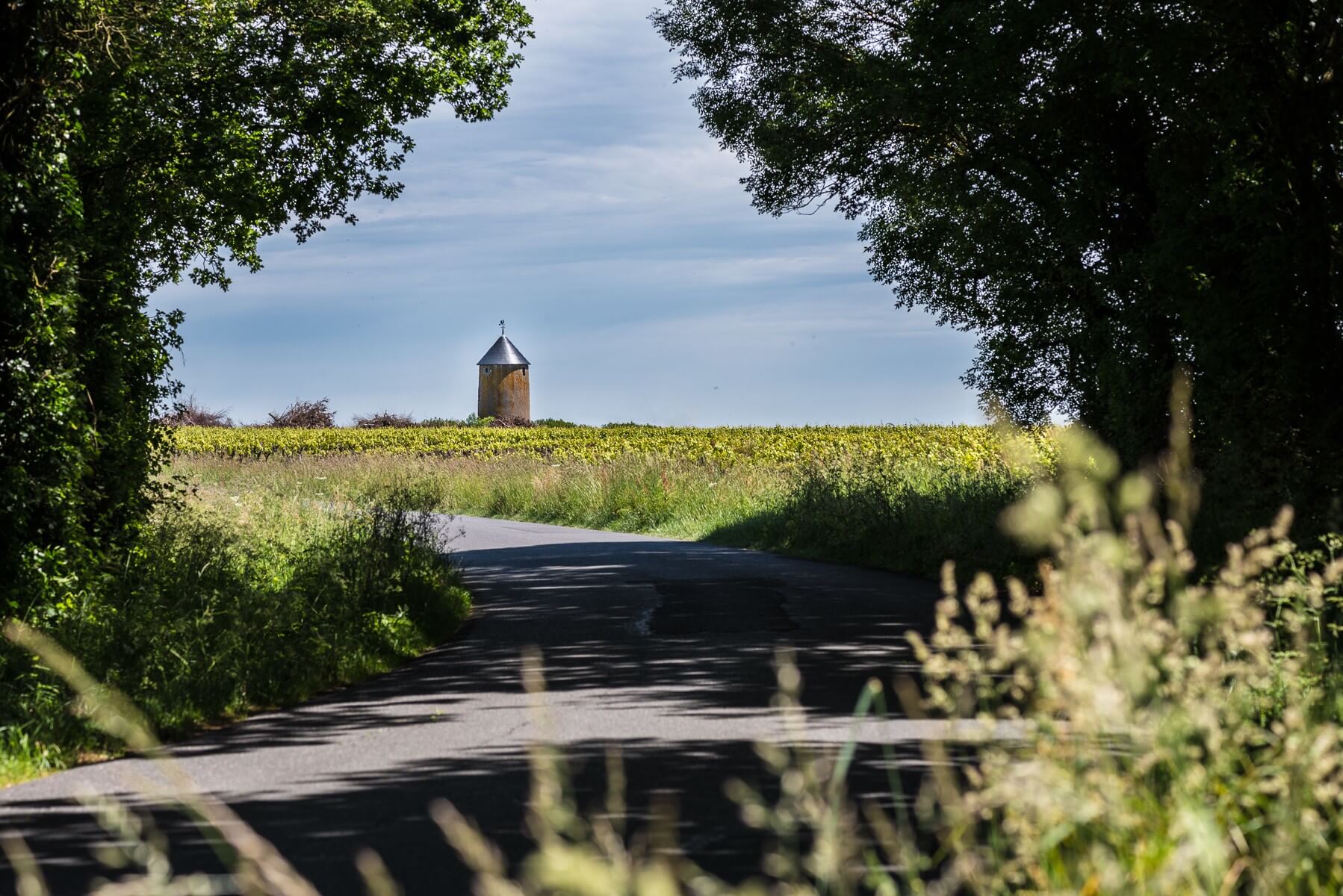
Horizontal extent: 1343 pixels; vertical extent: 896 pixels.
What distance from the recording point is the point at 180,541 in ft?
51.1

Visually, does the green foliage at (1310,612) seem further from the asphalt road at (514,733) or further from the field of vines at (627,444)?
the field of vines at (627,444)

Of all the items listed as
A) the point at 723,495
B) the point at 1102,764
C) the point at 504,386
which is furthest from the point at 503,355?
the point at 1102,764

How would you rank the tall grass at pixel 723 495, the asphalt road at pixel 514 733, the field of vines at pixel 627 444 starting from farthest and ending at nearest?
the field of vines at pixel 627 444
the tall grass at pixel 723 495
the asphalt road at pixel 514 733

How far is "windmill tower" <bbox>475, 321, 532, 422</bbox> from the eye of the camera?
3669 inches

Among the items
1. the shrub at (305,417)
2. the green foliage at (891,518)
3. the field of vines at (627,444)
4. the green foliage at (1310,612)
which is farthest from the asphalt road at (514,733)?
the shrub at (305,417)

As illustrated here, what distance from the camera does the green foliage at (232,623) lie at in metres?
9.14

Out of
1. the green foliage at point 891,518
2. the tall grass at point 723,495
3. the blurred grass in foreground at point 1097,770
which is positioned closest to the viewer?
the blurred grass in foreground at point 1097,770

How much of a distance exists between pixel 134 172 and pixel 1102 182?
12179mm

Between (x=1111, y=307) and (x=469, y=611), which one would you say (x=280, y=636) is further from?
(x=1111, y=307)

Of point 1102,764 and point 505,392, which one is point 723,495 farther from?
point 505,392

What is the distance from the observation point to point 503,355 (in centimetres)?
9412

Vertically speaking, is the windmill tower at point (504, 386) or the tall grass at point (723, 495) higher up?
the windmill tower at point (504, 386)

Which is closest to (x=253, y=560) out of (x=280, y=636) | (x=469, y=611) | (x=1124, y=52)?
(x=469, y=611)

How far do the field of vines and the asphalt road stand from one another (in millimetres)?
13825
